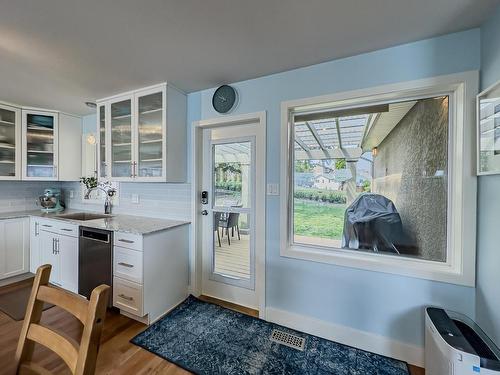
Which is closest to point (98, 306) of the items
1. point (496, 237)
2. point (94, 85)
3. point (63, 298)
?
point (63, 298)

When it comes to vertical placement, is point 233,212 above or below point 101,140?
below

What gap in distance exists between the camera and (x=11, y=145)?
301cm

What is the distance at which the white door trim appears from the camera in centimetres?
220

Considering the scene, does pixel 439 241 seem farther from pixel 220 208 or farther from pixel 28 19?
pixel 28 19

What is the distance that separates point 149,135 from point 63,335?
215 centimetres

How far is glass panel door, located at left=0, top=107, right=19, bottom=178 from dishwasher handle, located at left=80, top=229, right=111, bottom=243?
1620 millimetres

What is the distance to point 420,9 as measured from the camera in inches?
52.6

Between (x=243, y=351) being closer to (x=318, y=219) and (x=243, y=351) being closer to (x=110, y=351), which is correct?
(x=110, y=351)

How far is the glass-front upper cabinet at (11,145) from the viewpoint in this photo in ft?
9.70

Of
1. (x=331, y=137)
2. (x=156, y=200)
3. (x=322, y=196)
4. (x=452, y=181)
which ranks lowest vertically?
(x=156, y=200)

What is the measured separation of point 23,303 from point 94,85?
2.44 m

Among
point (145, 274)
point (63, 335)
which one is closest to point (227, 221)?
point (145, 274)

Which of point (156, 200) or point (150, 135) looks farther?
point (156, 200)

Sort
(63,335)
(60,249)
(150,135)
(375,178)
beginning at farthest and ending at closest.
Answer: (60,249), (150,135), (375,178), (63,335)
